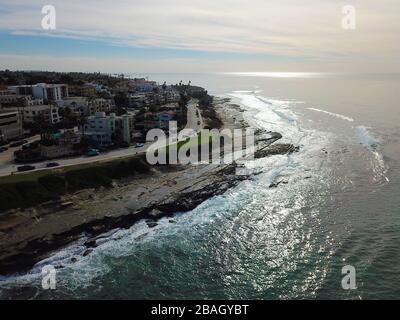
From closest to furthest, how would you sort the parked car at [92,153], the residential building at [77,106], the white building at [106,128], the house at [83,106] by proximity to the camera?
the parked car at [92,153] → the white building at [106,128] → the residential building at [77,106] → the house at [83,106]

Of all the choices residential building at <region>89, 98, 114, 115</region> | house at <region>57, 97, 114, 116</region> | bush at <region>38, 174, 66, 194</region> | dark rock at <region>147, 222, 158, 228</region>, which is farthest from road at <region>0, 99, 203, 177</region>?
residential building at <region>89, 98, 114, 115</region>

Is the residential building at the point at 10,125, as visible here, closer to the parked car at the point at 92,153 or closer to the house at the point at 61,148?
the house at the point at 61,148

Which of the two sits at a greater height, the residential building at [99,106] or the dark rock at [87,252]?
the residential building at [99,106]

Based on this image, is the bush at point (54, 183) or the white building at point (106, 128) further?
the white building at point (106, 128)

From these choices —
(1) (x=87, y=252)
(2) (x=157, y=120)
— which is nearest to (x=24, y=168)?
(1) (x=87, y=252)

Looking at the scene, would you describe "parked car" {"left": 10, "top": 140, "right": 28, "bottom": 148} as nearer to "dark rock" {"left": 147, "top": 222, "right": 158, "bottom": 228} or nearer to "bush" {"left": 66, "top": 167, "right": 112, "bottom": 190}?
"bush" {"left": 66, "top": 167, "right": 112, "bottom": 190}

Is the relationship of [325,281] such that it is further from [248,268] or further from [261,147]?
[261,147]

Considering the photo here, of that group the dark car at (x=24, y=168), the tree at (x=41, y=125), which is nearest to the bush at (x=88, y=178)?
the dark car at (x=24, y=168)
